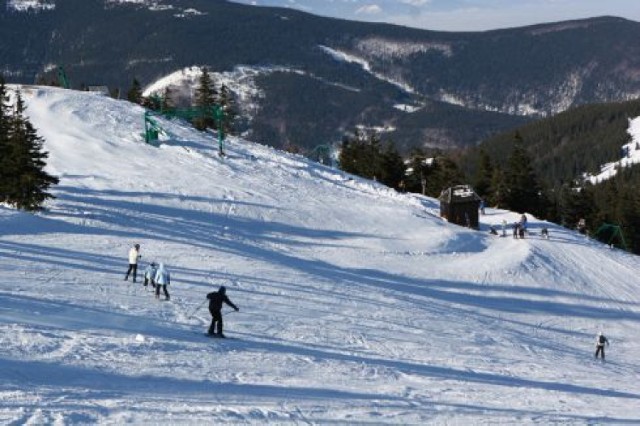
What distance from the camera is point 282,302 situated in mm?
23141

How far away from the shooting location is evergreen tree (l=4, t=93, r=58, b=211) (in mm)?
31859

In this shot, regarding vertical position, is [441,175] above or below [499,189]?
above

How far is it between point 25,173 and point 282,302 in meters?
15.1

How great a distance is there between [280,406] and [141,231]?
20.1 meters

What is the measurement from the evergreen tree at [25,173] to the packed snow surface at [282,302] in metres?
1.18

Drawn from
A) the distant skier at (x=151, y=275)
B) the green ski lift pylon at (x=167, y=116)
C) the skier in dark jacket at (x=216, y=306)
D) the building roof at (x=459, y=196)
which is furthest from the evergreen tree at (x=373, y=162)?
the skier in dark jacket at (x=216, y=306)

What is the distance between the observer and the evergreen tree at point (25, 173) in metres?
31.9

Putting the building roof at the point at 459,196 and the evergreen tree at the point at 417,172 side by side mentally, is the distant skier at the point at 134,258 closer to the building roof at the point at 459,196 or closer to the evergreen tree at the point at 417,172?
the building roof at the point at 459,196

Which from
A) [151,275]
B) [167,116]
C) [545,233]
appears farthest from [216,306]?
[167,116]

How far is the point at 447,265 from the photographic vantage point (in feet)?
117

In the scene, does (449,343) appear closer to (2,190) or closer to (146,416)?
(146,416)

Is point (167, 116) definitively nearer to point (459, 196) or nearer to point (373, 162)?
point (373, 162)

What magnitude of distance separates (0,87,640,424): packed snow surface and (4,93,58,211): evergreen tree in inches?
46.4

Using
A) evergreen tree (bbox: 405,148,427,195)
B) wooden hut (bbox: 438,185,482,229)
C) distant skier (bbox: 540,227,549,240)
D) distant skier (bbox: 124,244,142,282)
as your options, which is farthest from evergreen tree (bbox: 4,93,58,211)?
evergreen tree (bbox: 405,148,427,195)
